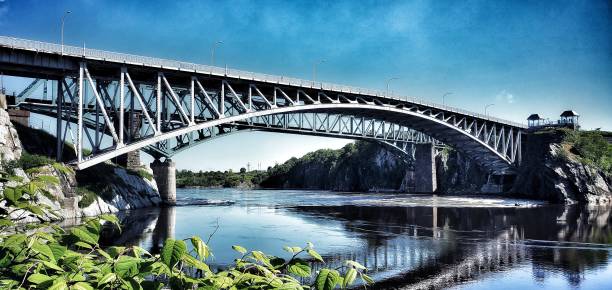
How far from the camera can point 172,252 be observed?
2633 millimetres

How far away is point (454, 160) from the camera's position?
12050 centimetres

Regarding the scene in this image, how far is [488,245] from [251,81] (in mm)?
36765

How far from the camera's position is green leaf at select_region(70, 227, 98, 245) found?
10.2 feet

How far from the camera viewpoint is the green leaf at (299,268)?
304cm

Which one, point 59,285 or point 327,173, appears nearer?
point 59,285

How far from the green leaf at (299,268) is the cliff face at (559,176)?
77.1m

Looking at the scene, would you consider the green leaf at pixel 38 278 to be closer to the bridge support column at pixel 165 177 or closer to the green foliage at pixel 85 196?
the green foliage at pixel 85 196

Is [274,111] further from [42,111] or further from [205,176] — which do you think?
[205,176]

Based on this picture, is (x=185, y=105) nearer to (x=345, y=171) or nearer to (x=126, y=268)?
(x=126, y=268)

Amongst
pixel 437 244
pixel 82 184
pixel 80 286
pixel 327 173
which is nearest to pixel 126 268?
pixel 80 286

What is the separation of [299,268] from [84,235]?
1.57m

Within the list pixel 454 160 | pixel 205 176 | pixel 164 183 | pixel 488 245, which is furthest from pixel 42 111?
pixel 205 176

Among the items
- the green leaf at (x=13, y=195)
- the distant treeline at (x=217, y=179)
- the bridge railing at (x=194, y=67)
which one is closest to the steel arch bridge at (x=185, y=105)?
the bridge railing at (x=194, y=67)

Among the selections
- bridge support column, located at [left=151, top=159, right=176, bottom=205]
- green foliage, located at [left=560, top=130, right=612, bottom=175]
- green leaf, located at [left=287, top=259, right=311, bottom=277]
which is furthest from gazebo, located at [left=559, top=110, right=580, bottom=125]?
green leaf, located at [left=287, top=259, right=311, bottom=277]
